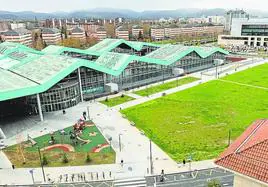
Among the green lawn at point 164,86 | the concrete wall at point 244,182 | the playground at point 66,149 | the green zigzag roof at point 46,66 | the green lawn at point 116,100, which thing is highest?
the concrete wall at point 244,182

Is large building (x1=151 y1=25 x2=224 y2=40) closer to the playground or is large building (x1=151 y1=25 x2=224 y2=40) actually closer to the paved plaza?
the paved plaza

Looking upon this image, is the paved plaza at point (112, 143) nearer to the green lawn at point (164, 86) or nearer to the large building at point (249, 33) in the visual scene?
the green lawn at point (164, 86)

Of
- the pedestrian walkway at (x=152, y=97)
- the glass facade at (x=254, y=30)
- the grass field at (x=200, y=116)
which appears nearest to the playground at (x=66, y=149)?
the grass field at (x=200, y=116)

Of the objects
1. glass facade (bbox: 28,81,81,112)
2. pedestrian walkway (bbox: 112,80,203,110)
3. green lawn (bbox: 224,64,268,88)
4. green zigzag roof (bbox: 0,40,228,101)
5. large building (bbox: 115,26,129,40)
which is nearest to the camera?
green zigzag roof (bbox: 0,40,228,101)

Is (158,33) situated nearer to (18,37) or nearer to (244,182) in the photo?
(18,37)

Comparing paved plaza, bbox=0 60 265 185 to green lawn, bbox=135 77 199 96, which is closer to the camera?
paved plaza, bbox=0 60 265 185

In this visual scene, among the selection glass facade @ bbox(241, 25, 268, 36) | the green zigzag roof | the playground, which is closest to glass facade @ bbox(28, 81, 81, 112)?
the green zigzag roof

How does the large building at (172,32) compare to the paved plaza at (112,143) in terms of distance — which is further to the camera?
the large building at (172,32)
